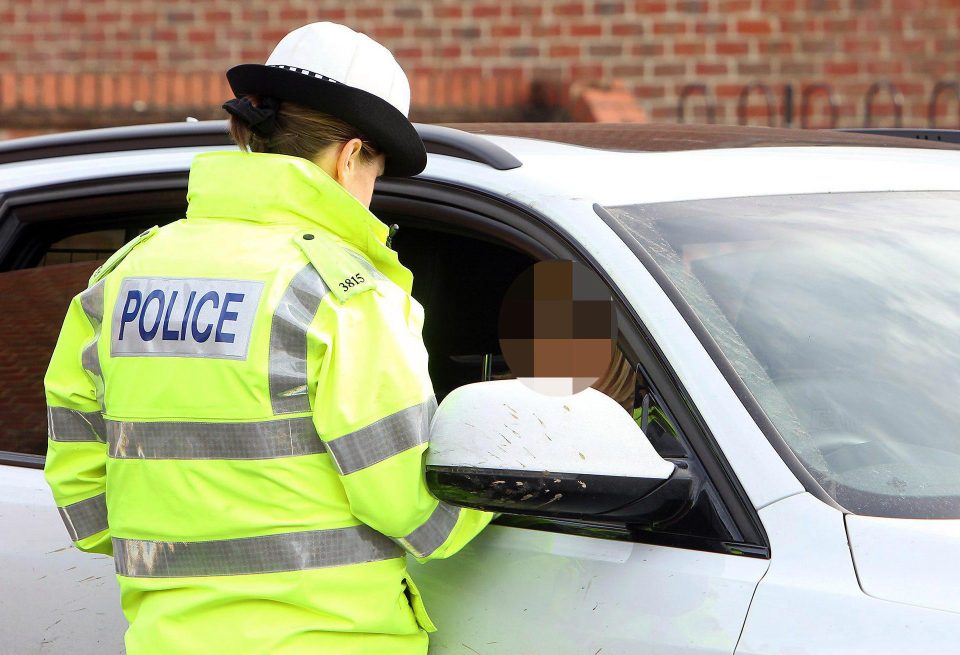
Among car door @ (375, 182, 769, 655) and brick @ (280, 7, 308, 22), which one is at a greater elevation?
brick @ (280, 7, 308, 22)

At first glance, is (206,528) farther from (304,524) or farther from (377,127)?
(377,127)

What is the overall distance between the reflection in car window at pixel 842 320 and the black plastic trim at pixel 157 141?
342 millimetres

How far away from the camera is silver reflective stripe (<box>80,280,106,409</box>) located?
5.71ft

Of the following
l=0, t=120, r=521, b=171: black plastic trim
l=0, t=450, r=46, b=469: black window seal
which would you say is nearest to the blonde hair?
l=0, t=120, r=521, b=171: black plastic trim

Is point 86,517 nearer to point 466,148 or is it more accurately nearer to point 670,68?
point 466,148

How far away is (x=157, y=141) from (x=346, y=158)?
2.71 ft

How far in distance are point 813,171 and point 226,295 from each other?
1071 millimetres

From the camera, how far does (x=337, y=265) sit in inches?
62.1

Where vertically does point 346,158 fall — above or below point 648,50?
above

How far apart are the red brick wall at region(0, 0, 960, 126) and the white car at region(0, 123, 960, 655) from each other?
4.52 metres

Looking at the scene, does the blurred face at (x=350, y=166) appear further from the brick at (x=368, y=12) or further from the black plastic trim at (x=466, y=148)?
the brick at (x=368, y=12)

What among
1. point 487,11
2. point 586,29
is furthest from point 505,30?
point 586,29

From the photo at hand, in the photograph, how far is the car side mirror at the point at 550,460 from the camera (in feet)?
4.91

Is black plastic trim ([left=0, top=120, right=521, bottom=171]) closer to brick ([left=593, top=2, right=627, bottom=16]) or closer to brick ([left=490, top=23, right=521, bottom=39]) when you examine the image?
brick ([left=490, top=23, right=521, bottom=39])
